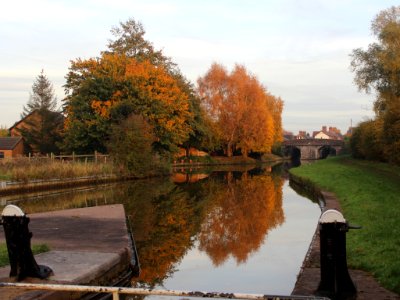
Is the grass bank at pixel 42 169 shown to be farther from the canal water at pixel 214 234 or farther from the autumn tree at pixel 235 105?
the autumn tree at pixel 235 105

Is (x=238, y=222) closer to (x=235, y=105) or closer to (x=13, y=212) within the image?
(x=13, y=212)

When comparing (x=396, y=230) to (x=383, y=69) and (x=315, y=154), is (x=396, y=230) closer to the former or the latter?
(x=383, y=69)

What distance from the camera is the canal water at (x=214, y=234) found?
9344 millimetres

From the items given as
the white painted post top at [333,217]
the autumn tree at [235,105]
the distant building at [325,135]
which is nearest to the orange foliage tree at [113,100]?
the autumn tree at [235,105]

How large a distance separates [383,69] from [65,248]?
113 ft

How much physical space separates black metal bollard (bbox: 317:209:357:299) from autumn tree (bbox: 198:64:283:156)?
54.8 metres

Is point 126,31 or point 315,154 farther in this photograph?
point 315,154

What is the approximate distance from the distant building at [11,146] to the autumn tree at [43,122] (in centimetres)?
96

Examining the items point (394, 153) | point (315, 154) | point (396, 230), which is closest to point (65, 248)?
point (396, 230)

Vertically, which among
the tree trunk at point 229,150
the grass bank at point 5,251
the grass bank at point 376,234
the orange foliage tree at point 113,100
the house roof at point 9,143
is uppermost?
the orange foliage tree at point 113,100

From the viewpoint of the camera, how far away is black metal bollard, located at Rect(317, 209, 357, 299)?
21.5ft

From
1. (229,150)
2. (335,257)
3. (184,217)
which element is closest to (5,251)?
(335,257)

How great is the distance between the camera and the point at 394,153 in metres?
28.1

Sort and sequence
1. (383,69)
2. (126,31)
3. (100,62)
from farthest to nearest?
1. (126,31)
2. (100,62)
3. (383,69)
